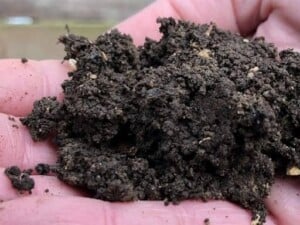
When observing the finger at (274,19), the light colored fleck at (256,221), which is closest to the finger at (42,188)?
the light colored fleck at (256,221)

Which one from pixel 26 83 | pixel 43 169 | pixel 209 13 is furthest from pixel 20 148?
pixel 209 13

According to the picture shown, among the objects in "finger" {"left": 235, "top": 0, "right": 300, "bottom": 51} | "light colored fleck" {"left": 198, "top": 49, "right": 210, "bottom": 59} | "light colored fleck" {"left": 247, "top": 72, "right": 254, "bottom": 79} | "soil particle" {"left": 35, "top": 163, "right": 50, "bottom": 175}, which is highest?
"finger" {"left": 235, "top": 0, "right": 300, "bottom": 51}

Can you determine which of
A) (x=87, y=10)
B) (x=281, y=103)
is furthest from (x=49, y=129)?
(x=87, y=10)

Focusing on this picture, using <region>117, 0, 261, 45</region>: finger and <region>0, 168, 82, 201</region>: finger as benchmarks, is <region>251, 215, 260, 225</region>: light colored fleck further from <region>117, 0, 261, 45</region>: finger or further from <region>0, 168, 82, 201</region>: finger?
<region>117, 0, 261, 45</region>: finger

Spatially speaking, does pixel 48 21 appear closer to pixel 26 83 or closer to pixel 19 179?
pixel 26 83

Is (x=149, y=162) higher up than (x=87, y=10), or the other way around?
(x=87, y=10)

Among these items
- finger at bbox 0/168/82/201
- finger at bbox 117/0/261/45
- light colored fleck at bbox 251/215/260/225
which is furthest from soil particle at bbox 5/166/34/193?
finger at bbox 117/0/261/45

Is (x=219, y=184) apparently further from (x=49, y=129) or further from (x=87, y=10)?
(x=87, y=10)
